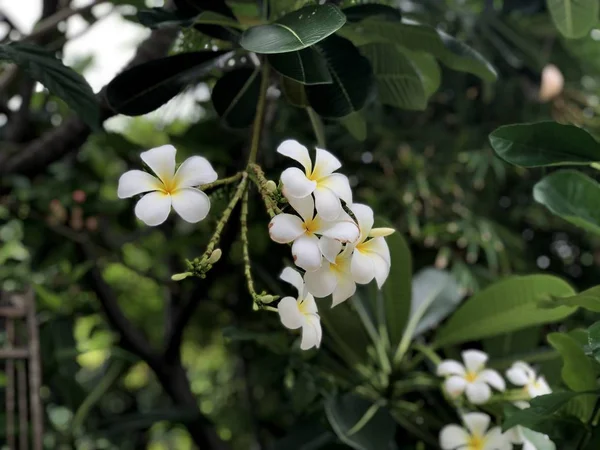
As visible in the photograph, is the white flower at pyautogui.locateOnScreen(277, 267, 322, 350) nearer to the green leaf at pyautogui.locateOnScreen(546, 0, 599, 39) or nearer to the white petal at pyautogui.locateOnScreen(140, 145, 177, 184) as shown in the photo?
the white petal at pyautogui.locateOnScreen(140, 145, 177, 184)

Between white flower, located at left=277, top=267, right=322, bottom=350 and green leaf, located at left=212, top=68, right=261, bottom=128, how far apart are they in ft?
0.77

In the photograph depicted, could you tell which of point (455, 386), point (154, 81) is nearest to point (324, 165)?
point (154, 81)

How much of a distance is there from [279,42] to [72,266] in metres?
0.79

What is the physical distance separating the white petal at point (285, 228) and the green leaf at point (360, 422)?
37cm

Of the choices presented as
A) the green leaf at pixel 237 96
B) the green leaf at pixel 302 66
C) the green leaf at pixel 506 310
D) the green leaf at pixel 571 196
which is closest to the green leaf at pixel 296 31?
the green leaf at pixel 302 66

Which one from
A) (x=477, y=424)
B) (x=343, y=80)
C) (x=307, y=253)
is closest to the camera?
(x=307, y=253)

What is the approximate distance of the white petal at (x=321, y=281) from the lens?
422 mm

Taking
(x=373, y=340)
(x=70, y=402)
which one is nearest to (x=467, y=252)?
(x=373, y=340)

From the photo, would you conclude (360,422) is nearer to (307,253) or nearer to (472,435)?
(472,435)

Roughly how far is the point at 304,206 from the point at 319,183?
0.03 m

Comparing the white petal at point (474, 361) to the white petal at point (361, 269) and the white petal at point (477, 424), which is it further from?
the white petal at point (361, 269)

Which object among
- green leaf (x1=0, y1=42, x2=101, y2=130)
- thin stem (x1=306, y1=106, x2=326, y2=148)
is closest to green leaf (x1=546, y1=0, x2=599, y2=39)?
thin stem (x1=306, y1=106, x2=326, y2=148)

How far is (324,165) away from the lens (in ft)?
1.47

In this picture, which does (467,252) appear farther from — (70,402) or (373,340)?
(70,402)
